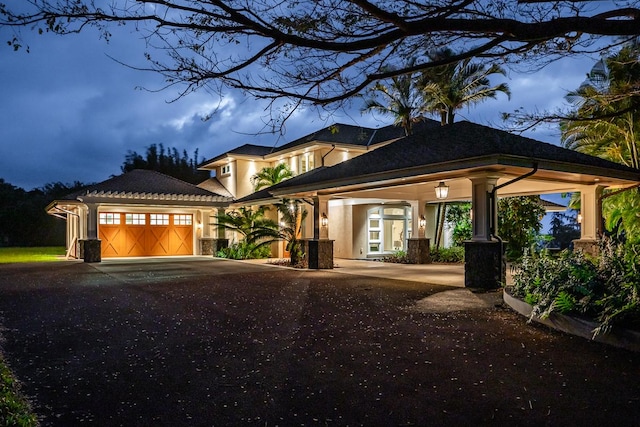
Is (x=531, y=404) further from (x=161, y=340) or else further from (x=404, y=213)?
(x=404, y=213)

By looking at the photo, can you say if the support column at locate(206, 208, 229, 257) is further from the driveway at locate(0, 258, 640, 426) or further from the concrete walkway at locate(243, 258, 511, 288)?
the driveway at locate(0, 258, 640, 426)

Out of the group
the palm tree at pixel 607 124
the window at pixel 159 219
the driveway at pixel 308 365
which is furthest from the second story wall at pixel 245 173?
the driveway at pixel 308 365

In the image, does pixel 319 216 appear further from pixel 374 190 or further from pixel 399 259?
pixel 399 259

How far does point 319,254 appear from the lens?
16.7 m

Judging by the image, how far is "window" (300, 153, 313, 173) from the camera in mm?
22791

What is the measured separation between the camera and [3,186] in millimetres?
47875

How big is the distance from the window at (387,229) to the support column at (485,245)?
413 inches

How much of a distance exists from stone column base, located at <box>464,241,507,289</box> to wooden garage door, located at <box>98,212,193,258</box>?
18.6 metres

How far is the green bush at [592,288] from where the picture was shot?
5.76m

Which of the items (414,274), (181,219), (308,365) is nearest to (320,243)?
(414,274)

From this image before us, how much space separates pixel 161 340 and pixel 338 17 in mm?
4997

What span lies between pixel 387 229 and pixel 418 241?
346 centimetres

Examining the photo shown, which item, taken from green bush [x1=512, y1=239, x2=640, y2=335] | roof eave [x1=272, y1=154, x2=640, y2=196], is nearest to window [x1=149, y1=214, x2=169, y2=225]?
roof eave [x1=272, y1=154, x2=640, y2=196]

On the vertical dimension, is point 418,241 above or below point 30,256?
above
